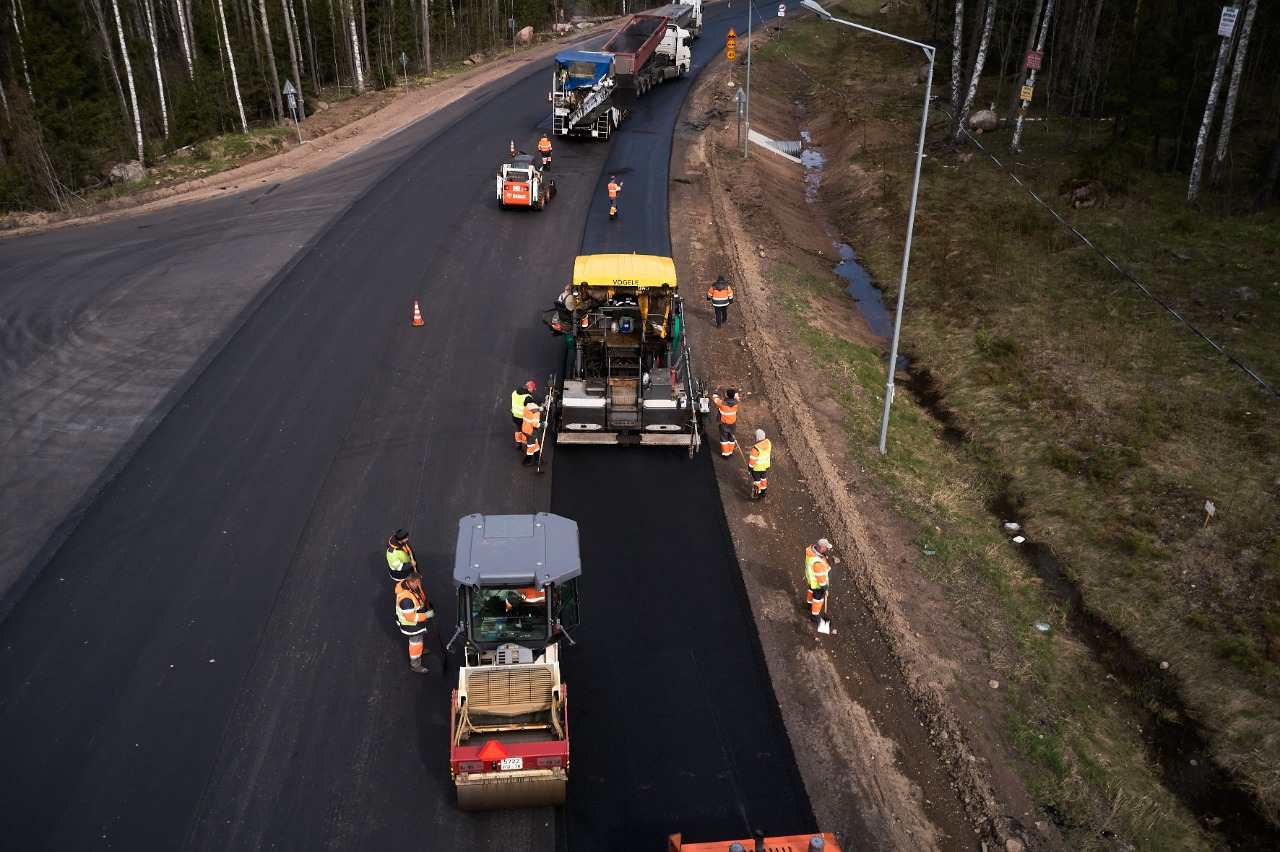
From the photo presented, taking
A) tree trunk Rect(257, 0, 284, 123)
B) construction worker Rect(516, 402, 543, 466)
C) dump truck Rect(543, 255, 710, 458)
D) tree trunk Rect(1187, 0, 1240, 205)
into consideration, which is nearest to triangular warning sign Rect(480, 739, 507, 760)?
construction worker Rect(516, 402, 543, 466)

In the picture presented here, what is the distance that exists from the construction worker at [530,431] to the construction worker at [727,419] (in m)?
3.40

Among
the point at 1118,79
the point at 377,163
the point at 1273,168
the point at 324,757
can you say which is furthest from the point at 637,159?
the point at 324,757

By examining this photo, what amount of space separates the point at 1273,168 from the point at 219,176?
115 feet

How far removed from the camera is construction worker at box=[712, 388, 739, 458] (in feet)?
55.0

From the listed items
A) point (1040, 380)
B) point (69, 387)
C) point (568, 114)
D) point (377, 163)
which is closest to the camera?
point (69, 387)

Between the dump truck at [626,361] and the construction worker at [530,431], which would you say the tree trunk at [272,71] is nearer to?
the dump truck at [626,361]

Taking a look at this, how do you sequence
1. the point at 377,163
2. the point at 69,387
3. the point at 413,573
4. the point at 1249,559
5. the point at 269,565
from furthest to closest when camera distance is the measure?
1. the point at 377,163
2. the point at 69,387
3. the point at 1249,559
4. the point at 269,565
5. the point at 413,573

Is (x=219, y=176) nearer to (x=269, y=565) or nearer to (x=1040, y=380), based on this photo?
(x=269, y=565)

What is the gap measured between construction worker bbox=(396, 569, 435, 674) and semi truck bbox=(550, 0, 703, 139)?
27266mm

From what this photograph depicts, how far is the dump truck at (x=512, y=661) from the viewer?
32.1ft

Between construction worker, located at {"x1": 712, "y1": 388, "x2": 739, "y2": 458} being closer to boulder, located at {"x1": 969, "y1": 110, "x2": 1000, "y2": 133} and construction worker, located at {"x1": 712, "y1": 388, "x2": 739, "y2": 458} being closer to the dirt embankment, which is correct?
the dirt embankment

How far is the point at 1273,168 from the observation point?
26953 mm

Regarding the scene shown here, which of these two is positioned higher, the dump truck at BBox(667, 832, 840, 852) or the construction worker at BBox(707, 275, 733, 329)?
the construction worker at BBox(707, 275, 733, 329)

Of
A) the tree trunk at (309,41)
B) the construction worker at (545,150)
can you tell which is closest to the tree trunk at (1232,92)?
the construction worker at (545,150)
